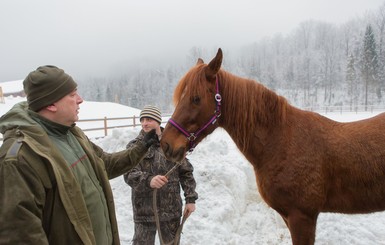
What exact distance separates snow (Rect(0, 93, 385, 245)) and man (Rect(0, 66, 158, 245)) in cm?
254

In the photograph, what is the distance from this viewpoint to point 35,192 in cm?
117

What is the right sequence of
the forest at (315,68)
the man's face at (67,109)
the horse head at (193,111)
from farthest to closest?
the forest at (315,68) < the horse head at (193,111) < the man's face at (67,109)

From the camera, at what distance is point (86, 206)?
1461 millimetres

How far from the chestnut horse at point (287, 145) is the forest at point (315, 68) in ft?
121

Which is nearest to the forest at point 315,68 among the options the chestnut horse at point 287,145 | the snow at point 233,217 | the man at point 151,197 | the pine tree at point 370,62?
the pine tree at point 370,62

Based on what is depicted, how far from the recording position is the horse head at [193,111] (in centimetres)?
245

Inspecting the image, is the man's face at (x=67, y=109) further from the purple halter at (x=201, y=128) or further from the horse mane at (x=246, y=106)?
the horse mane at (x=246, y=106)

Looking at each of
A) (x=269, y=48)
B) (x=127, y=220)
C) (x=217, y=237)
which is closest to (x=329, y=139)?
(x=217, y=237)

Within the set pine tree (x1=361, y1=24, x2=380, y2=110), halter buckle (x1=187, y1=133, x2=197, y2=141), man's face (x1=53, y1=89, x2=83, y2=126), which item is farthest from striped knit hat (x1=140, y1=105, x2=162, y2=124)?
pine tree (x1=361, y1=24, x2=380, y2=110)

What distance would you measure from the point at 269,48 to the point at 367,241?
89823 mm

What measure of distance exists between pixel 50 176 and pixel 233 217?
182 inches

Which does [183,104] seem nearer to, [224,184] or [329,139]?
[329,139]

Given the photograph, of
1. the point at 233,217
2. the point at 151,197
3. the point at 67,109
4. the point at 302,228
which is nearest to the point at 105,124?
the point at 233,217

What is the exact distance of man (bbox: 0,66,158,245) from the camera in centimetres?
110
